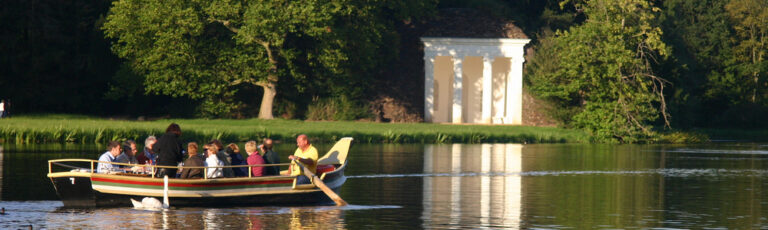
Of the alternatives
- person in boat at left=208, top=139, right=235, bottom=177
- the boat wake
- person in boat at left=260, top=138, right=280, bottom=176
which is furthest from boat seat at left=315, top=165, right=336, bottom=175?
the boat wake

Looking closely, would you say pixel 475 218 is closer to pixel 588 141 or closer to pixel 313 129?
pixel 313 129

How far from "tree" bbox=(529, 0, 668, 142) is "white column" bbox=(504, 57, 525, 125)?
11661 millimetres

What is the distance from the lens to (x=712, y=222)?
22.4m

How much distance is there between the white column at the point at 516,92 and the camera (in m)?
72.2

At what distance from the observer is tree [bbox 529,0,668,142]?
57.3m

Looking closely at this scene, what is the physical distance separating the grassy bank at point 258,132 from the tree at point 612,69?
1923mm

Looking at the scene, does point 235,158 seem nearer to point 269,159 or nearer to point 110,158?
point 269,159

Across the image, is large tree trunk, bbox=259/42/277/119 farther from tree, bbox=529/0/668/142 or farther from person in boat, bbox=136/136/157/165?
person in boat, bbox=136/136/157/165

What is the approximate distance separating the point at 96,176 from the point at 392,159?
62.1 feet

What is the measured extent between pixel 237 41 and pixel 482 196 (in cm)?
3746

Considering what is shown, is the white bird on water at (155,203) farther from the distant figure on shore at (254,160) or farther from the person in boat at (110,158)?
the distant figure on shore at (254,160)

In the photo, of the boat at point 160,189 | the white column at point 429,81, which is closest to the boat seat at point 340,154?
the boat at point 160,189

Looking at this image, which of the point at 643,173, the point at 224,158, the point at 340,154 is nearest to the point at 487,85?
the point at 643,173

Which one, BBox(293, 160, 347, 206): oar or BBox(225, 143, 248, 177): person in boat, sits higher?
BBox(225, 143, 248, 177): person in boat
